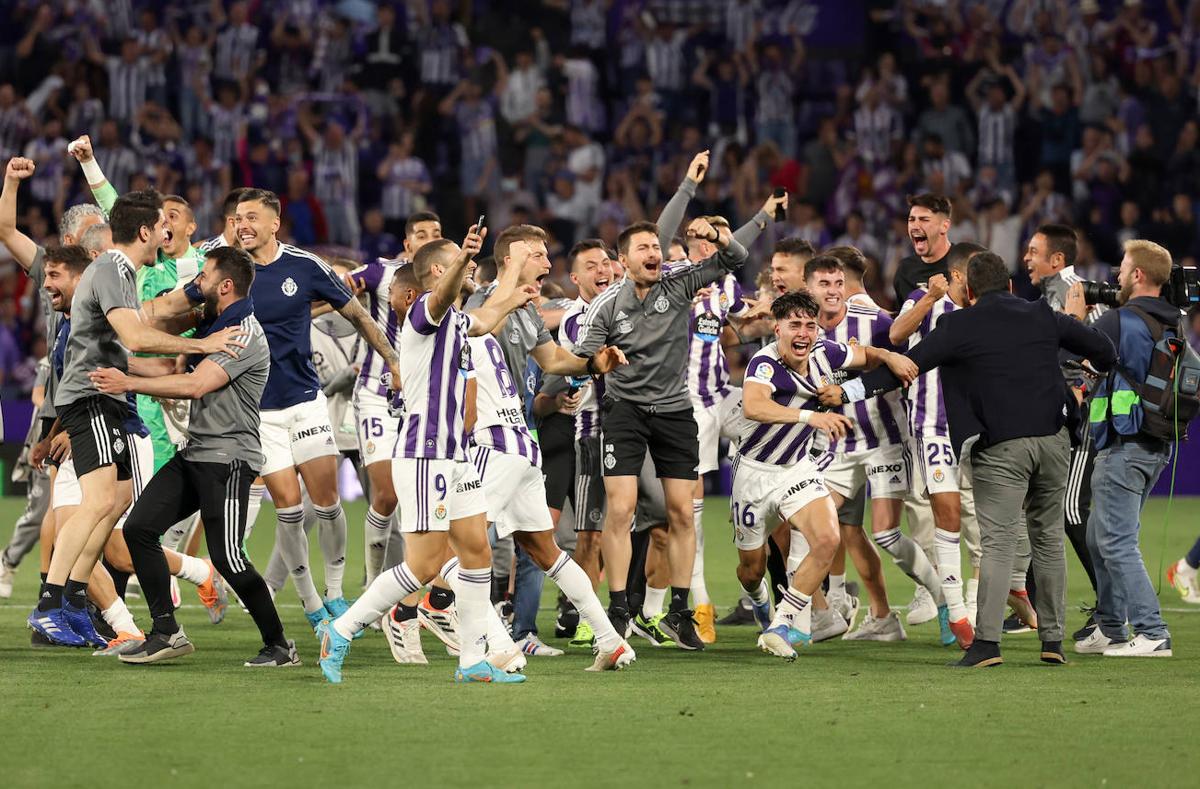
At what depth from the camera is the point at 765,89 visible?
25.1 m

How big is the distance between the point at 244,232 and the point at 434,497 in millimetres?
2639

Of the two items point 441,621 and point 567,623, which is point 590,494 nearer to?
point 567,623

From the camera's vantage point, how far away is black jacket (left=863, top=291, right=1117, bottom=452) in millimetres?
8945

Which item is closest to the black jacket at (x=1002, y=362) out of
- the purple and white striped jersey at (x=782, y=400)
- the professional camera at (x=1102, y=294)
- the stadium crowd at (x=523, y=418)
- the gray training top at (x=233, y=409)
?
the stadium crowd at (x=523, y=418)

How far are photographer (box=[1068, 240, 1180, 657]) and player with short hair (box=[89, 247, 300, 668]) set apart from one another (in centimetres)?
463

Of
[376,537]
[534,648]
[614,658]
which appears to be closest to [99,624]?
[376,537]

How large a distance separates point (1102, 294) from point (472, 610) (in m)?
4.19

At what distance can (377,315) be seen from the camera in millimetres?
12148

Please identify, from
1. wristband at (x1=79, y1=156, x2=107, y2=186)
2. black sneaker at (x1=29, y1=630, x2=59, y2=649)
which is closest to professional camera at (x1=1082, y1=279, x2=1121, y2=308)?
wristband at (x1=79, y1=156, x2=107, y2=186)

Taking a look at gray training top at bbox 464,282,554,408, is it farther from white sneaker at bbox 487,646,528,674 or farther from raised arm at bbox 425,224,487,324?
white sneaker at bbox 487,646,528,674

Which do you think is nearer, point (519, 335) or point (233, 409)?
point (233, 409)

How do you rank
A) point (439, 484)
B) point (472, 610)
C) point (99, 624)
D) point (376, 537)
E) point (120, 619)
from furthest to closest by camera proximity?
point (376, 537)
point (99, 624)
point (120, 619)
point (472, 610)
point (439, 484)

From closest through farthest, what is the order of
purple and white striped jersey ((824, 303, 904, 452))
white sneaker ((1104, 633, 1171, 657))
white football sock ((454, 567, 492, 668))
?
white football sock ((454, 567, 492, 668)), white sneaker ((1104, 633, 1171, 657)), purple and white striped jersey ((824, 303, 904, 452))

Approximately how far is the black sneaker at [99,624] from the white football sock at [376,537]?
5.62 ft
